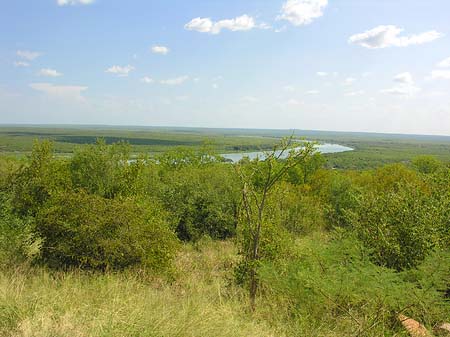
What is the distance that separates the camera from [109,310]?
4.80 meters

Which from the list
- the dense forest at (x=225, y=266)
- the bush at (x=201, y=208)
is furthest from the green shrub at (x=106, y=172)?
the bush at (x=201, y=208)

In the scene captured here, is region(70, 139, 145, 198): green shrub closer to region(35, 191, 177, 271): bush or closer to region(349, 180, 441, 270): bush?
region(35, 191, 177, 271): bush

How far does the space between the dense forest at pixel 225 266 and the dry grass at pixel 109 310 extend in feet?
0.08

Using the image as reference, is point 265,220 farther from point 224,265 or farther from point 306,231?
point 306,231

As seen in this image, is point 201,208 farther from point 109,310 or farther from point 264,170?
point 109,310

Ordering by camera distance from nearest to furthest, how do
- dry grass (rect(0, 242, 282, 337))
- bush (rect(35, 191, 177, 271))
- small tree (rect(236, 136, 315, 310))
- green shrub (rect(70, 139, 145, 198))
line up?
dry grass (rect(0, 242, 282, 337))
small tree (rect(236, 136, 315, 310))
bush (rect(35, 191, 177, 271))
green shrub (rect(70, 139, 145, 198))

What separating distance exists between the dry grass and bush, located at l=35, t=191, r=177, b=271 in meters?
0.70

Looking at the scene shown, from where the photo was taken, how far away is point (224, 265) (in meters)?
10.9

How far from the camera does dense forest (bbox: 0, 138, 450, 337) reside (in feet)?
16.0

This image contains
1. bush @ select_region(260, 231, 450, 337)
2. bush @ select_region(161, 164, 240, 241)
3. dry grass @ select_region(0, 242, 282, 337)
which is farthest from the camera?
bush @ select_region(161, 164, 240, 241)

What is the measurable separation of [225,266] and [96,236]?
15.0ft

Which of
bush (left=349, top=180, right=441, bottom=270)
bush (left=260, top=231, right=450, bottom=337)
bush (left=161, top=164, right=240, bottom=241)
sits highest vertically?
bush (left=349, top=180, right=441, bottom=270)

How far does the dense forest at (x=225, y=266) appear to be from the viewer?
488cm

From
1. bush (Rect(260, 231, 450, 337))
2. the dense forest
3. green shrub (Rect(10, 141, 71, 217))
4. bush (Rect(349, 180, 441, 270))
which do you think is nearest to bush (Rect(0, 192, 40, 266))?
the dense forest
